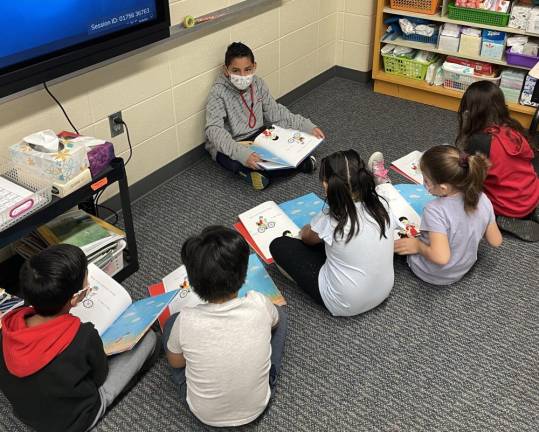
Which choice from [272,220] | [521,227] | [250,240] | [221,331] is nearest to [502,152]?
[521,227]

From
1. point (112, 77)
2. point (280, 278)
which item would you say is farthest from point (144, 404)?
point (112, 77)

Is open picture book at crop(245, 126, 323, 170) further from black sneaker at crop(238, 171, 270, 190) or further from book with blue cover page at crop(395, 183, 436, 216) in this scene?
book with blue cover page at crop(395, 183, 436, 216)

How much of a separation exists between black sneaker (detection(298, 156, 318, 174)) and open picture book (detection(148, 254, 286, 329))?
0.82m

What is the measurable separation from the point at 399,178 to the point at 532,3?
1.32 meters

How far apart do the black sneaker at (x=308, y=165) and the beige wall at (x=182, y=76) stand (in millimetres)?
589

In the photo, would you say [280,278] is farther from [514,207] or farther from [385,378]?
[514,207]

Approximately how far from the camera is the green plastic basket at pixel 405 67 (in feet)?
11.8

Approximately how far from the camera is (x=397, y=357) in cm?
195

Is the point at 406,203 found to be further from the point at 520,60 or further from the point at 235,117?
the point at 520,60

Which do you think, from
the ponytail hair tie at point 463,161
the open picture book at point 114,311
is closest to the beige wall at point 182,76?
the open picture book at point 114,311

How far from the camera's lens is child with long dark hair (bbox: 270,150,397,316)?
6.04 ft

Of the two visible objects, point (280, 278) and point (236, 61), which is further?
point (236, 61)

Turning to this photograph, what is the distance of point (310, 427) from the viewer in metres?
1.73

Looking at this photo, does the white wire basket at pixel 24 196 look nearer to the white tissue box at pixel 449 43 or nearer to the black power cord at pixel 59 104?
the black power cord at pixel 59 104
